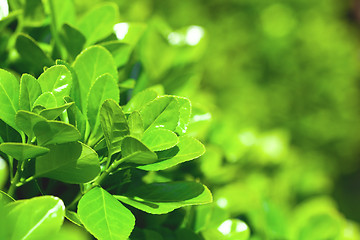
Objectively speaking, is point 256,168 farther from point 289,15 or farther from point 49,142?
point 289,15

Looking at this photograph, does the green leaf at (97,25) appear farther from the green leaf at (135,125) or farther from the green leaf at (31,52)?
the green leaf at (135,125)

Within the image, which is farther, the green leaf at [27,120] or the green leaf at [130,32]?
the green leaf at [130,32]

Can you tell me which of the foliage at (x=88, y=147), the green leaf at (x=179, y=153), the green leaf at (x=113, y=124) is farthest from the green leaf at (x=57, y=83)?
the green leaf at (x=179, y=153)

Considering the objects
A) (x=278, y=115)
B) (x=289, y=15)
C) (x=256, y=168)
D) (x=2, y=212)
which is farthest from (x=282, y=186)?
(x=289, y=15)

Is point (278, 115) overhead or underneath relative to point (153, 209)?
underneath

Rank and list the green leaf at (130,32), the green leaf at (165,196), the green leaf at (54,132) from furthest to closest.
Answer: the green leaf at (130,32) → the green leaf at (165,196) → the green leaf at (54,132)

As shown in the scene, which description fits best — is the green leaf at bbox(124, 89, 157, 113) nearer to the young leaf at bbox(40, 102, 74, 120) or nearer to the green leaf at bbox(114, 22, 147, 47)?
the young leaf at bbox(40, 102, 74, 120)

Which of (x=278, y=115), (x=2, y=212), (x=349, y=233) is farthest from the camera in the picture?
(x=278, y=115)
